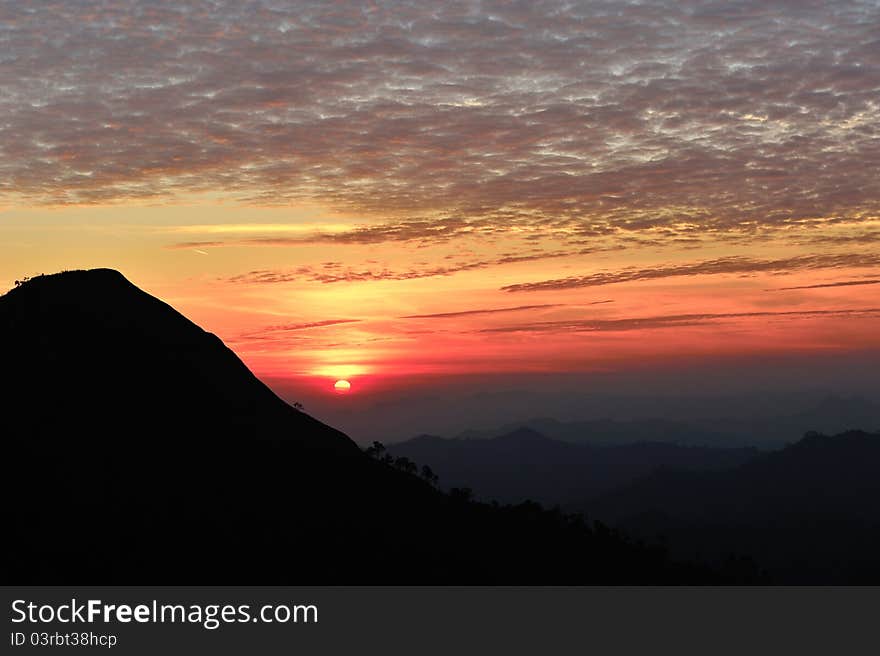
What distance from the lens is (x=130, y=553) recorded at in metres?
71.2

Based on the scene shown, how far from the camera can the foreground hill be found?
73.4 m

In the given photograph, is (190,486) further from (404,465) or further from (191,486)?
(404,465)

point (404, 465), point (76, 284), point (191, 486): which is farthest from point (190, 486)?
point (404, 465)

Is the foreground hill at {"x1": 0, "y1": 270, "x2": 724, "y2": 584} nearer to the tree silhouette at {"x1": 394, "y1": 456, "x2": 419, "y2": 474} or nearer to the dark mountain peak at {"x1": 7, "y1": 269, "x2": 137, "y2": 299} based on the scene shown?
the dark mountain peak at {"x1": 7, "y1": 269, "x2": 137, "y2": 299}

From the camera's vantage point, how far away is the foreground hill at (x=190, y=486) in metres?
73.4

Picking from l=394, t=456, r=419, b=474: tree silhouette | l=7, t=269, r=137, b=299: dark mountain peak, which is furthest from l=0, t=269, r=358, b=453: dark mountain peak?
l=394, t=456, r=419, b=474: tree silhouette

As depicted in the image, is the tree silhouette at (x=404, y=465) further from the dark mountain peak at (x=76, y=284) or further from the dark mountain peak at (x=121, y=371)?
the dark mountain peak at (x=76, y=284)
